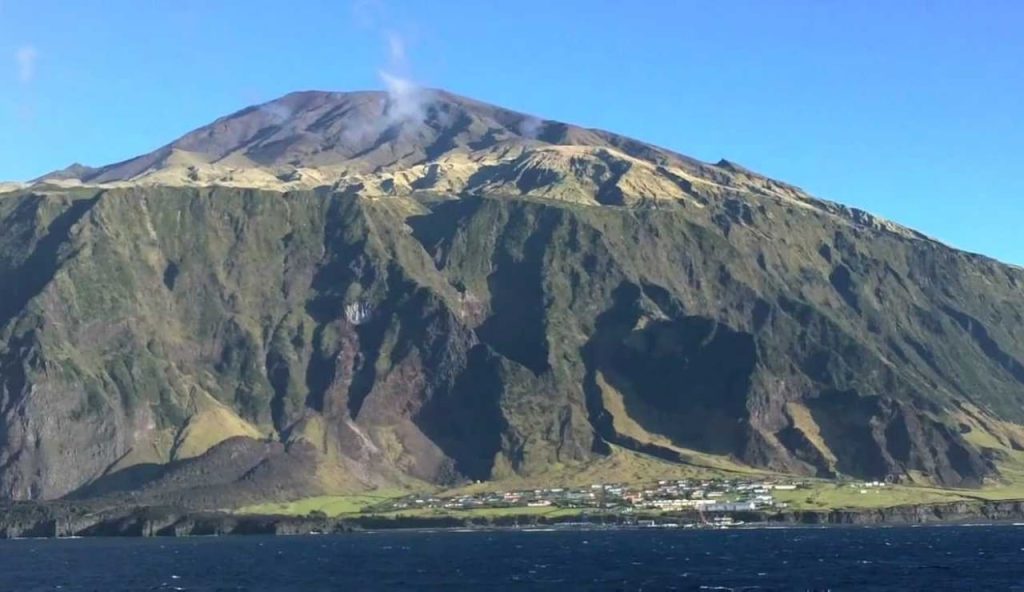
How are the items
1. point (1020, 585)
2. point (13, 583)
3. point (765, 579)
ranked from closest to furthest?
point (1020, 585), point (765, 579), point (13, 583)

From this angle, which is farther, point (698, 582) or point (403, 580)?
point (403, 580)

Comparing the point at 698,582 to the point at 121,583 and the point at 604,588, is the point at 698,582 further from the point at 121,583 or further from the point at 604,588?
the point at 121,583

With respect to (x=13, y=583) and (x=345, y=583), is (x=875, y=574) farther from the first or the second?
(x=13, y=583)

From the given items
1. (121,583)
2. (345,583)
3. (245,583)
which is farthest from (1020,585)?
(121,583)

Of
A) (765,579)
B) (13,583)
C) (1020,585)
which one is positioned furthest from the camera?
(13,583)

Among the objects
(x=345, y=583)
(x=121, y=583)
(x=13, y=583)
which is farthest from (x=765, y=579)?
(x=13, y=583)

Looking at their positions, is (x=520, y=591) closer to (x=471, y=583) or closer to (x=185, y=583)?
(x=471, y=583)

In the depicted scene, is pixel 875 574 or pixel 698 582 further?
pixel 875 574

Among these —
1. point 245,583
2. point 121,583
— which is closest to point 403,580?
point 245,583
